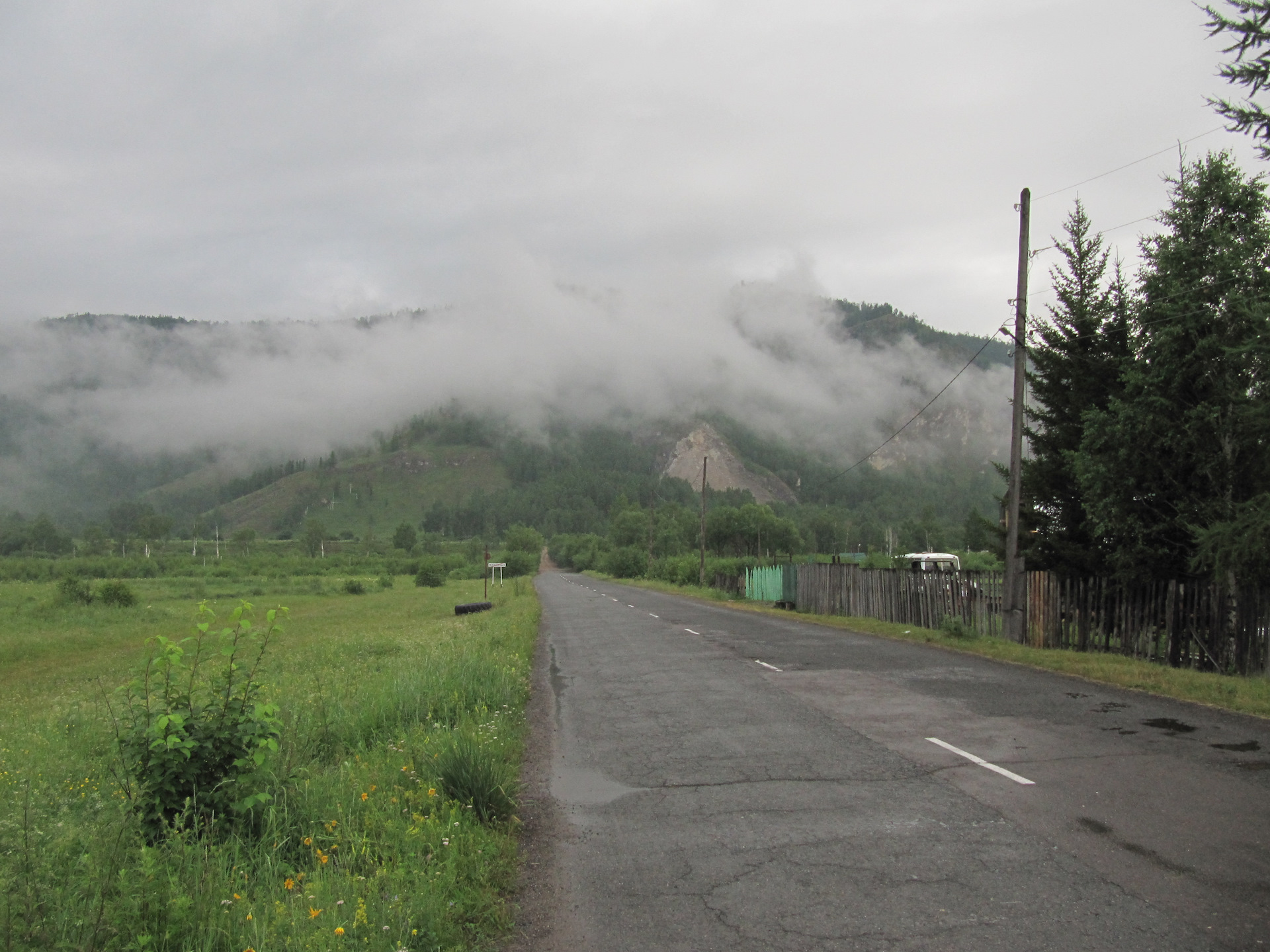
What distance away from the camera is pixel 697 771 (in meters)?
7.79

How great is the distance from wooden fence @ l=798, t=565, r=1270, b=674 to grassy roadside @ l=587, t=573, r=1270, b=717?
0.73 meters

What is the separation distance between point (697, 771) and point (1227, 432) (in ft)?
43.0

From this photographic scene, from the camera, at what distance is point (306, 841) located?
5660 mm

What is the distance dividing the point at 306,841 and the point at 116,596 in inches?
2030

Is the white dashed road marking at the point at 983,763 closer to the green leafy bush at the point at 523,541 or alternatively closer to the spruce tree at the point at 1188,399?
the spruce tree at the point at 1188,399

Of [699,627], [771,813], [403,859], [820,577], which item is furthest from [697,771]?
[820,577]

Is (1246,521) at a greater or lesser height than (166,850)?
greater

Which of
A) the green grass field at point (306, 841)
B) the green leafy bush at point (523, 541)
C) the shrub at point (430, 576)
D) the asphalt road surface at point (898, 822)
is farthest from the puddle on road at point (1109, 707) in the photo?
the green leafy bush at point (523, 541)

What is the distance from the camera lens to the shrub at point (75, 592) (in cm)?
4891

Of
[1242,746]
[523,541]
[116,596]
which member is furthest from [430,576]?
[1242,746]

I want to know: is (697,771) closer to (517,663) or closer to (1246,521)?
(517,663)

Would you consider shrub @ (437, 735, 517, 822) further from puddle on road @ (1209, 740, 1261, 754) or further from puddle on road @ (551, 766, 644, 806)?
A: puddle on road @ (1209, 740, 1261, 754)

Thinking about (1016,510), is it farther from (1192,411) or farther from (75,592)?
(75,592)

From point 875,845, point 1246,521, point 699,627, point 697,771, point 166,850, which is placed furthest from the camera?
point 699,627
